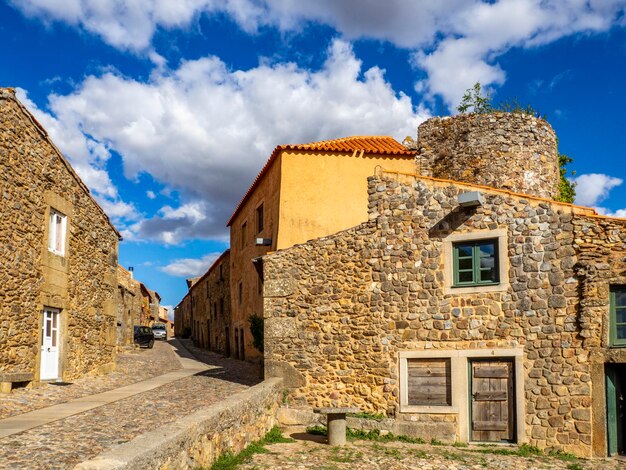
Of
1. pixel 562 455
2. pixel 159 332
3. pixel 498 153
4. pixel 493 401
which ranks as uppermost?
pixel 498 153

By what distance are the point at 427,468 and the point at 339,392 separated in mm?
3562

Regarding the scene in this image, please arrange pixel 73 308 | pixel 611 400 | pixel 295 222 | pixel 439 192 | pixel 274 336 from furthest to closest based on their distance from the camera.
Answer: pixel 295 222, pixel 73 308, pixel 274 336, pixel 439 192, pixel 611 400

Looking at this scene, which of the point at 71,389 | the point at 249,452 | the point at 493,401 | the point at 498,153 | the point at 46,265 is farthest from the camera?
the point at 498,153

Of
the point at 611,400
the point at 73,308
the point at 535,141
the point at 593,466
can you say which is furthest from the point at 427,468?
the point at 535,141

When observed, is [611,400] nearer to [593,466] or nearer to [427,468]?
[593,466]

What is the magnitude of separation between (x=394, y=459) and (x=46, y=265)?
378 inches

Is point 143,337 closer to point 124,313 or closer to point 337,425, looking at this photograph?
point 124,313

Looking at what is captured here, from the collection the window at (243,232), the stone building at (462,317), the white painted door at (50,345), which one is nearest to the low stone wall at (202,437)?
the stone building at (462,317)

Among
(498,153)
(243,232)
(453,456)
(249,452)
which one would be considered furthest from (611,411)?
(243,232)

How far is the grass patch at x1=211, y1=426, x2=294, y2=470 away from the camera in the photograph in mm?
8125

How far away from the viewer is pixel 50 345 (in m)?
14.8

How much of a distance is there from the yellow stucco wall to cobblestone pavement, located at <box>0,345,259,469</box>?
4.86 metres

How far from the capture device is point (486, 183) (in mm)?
19406

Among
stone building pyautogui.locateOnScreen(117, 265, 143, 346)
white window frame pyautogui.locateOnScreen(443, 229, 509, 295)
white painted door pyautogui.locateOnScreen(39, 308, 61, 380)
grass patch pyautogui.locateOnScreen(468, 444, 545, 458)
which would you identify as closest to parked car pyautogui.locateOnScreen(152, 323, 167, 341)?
stone building pyautogui.locateOnScreen(117, 265, 143, 346)
